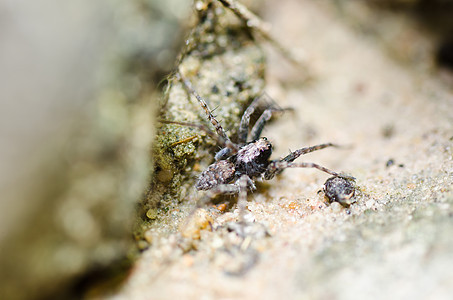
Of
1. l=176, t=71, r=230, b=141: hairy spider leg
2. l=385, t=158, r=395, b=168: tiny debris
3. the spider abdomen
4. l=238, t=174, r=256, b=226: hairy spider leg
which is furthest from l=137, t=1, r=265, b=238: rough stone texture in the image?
l=385, t=158, r=395, b=168: tiny debris

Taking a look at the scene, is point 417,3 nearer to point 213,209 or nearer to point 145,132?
point 213,209

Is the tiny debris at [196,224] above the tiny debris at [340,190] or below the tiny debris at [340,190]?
above

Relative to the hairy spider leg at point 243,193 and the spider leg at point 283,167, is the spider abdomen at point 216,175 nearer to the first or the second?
the hairy spider leg at point 243,193

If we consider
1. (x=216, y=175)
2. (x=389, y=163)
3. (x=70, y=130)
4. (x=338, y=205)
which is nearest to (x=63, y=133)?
(x=70, y=130)

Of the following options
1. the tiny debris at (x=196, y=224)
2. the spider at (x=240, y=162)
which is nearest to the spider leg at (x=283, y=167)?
the spider at (x=240, y=162)

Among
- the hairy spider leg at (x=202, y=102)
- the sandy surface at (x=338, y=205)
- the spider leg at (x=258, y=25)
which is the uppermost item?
the spider leg at (x=258, y=25)

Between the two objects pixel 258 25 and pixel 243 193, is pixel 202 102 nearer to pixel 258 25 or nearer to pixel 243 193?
pixel 243 193

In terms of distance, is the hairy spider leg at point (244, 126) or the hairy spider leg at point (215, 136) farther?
the hairy spider leg at point (244, 126)

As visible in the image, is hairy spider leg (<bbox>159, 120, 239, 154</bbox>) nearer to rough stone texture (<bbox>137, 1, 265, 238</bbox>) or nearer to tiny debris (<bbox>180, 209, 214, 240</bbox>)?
rough stone texture (<bbox>137, 1, 265, 238</bbox>)
